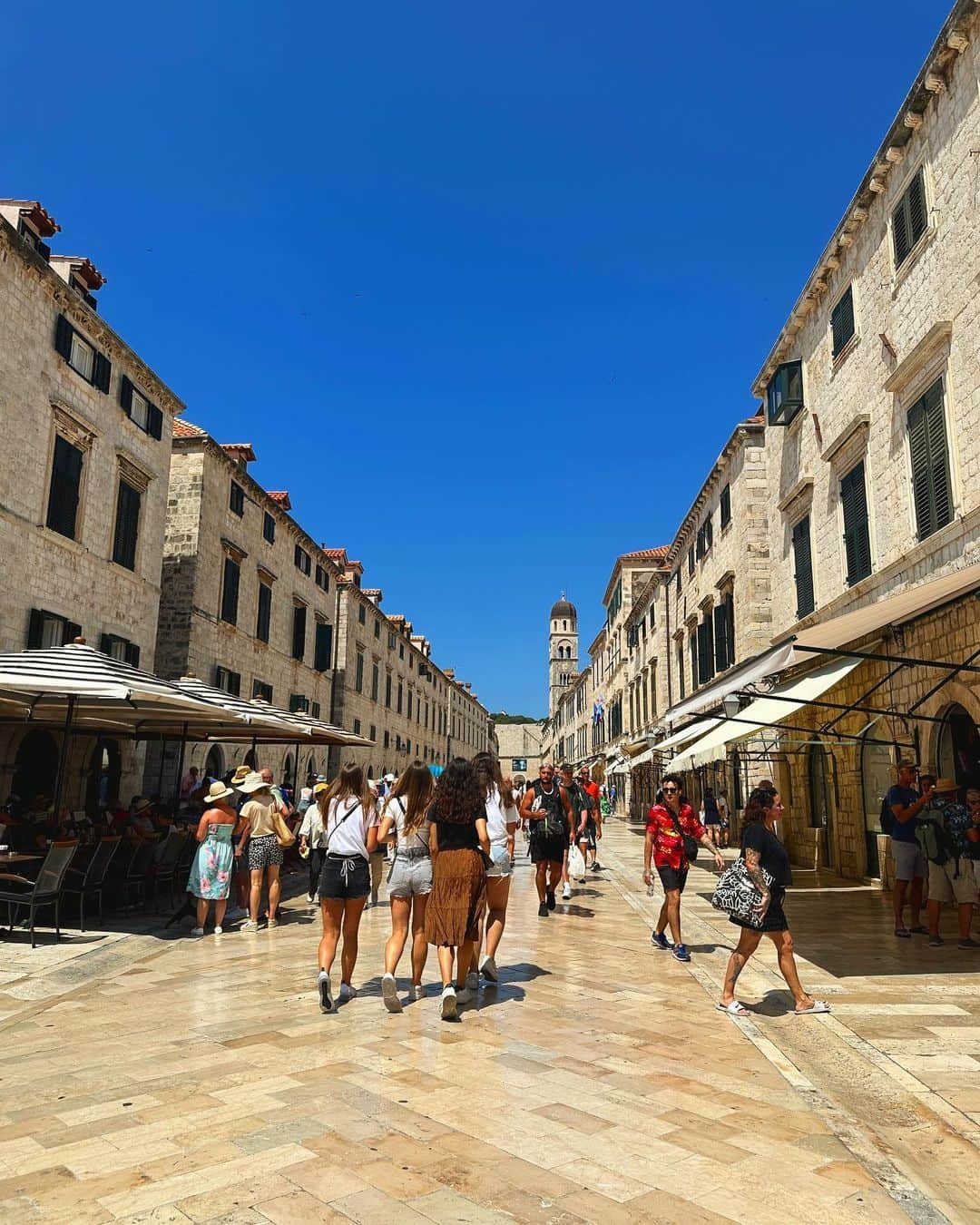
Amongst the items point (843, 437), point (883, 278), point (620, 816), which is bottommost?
point (620, 816)

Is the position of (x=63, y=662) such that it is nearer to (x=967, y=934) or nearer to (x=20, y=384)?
(x=20, y=384)

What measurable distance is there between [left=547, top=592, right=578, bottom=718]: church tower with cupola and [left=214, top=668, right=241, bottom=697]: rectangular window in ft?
264

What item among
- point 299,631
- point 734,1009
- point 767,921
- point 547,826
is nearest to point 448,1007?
point 734,1009

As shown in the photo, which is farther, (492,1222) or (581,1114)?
(581,1114)

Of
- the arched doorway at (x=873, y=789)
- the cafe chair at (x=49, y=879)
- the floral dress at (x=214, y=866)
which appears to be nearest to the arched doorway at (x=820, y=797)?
the arched doorway at (x=873, y=789)

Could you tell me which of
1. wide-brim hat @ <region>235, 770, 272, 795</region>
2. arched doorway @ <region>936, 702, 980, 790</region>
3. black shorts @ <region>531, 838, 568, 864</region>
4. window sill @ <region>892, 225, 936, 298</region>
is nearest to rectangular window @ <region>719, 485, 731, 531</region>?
window sill @ <region>892, 225, 936, 298</region>

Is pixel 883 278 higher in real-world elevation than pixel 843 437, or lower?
higher

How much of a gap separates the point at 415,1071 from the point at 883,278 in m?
12.7

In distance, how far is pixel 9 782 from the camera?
1416 centimetres

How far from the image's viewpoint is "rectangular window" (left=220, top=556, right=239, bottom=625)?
22.7 metres

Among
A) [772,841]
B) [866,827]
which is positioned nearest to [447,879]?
[772,841]

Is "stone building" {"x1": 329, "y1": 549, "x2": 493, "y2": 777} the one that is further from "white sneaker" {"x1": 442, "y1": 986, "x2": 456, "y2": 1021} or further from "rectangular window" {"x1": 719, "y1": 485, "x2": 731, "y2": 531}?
"white sneaker" {"x1": 442, "y1": 986, "x2": 456, "y2": 1021}

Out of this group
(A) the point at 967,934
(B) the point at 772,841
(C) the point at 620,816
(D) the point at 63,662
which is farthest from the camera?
(C) the point at 620,816

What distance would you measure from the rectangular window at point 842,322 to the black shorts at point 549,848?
938 cm
